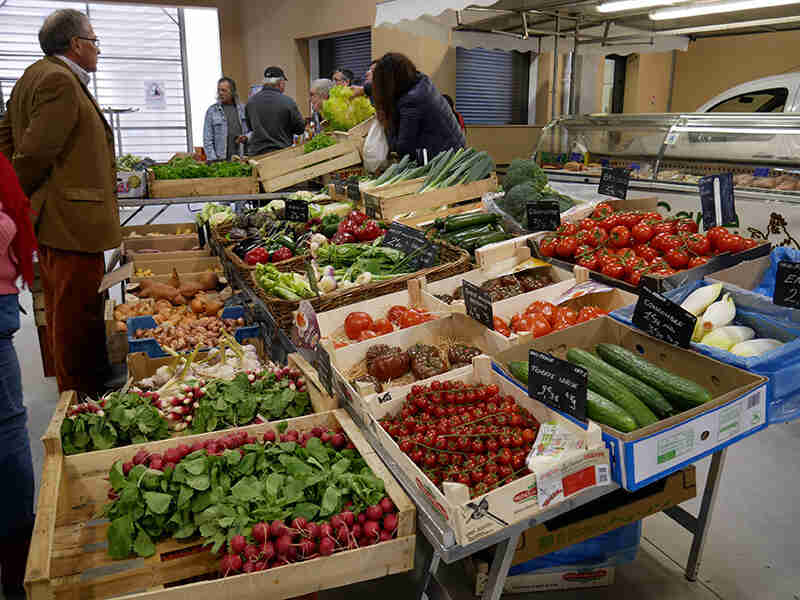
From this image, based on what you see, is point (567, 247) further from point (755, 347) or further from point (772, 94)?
point (772, 94)

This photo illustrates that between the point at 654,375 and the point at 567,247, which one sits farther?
the point at 567,247

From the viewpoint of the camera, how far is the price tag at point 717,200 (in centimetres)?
282

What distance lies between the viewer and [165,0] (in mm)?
12977

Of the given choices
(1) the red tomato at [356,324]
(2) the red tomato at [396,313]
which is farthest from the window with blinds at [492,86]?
(1) the red tomato at [356,324]

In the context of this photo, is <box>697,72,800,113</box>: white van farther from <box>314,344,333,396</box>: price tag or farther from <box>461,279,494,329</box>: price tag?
<box>314,344,333,396</box>: price tag

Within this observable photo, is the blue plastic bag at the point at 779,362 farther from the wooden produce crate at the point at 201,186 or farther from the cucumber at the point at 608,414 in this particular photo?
the wooden produce crate at the point at 201,186

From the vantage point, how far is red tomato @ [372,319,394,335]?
2369 millimetres

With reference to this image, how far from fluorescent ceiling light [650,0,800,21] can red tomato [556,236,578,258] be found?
3147 mm

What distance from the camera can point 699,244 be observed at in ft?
8.41

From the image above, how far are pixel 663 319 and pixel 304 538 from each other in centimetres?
123

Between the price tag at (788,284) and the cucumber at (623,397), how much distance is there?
72 cm

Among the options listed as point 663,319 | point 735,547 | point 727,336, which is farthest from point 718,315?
point 735,547

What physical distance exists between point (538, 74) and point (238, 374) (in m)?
8.80

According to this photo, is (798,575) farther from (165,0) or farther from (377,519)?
(165,0)
